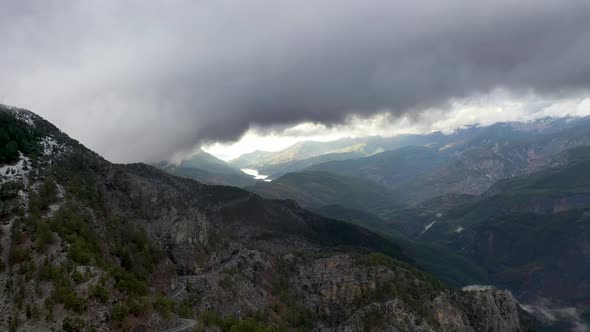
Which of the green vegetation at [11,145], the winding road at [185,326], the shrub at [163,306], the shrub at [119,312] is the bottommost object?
the winding road at [185,326]

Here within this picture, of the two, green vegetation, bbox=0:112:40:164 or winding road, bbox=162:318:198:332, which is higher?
green vegetation, bbox=0:112:40:164

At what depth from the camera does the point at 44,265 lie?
371ft

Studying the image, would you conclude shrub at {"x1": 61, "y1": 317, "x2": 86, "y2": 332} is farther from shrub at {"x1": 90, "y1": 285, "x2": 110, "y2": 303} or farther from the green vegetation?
the green vegetation

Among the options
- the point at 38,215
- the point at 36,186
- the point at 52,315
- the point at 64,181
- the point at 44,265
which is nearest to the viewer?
the point at 52,315

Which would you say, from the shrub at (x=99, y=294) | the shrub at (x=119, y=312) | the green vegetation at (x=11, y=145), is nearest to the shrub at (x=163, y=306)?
the shrub at (x=119, y=312)

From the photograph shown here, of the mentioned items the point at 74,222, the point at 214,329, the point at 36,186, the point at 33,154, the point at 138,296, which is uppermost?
the point at 33,154

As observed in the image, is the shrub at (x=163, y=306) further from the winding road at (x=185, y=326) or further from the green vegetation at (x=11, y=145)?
the green vegetation at (x=11, y=145)

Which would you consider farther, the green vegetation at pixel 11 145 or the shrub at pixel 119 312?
the green vegetation at pixel 11 145

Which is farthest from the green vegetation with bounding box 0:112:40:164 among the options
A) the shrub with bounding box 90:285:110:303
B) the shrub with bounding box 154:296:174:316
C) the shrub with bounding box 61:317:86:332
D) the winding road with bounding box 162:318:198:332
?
the winding road with bounding box 162:318:198:332

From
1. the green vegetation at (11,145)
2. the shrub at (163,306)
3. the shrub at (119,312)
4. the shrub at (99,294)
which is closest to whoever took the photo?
the shrub at (119,312)

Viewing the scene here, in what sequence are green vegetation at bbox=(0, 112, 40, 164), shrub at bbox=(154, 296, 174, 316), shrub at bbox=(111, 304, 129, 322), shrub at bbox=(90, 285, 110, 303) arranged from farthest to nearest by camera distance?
green vegetation at bbox=(0, 112, 40, 164) → shrub at bbox=(154, 296, 174, 316) → shrub at bbox=(90, 285, 110, 303) → shrub at bbox=(111, 304, 129, 322)

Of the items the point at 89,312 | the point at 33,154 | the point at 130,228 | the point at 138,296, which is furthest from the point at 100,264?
the point at 33,154

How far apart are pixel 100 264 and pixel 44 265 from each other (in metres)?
16.7

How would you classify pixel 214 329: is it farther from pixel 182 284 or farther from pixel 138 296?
pixel 182 284
